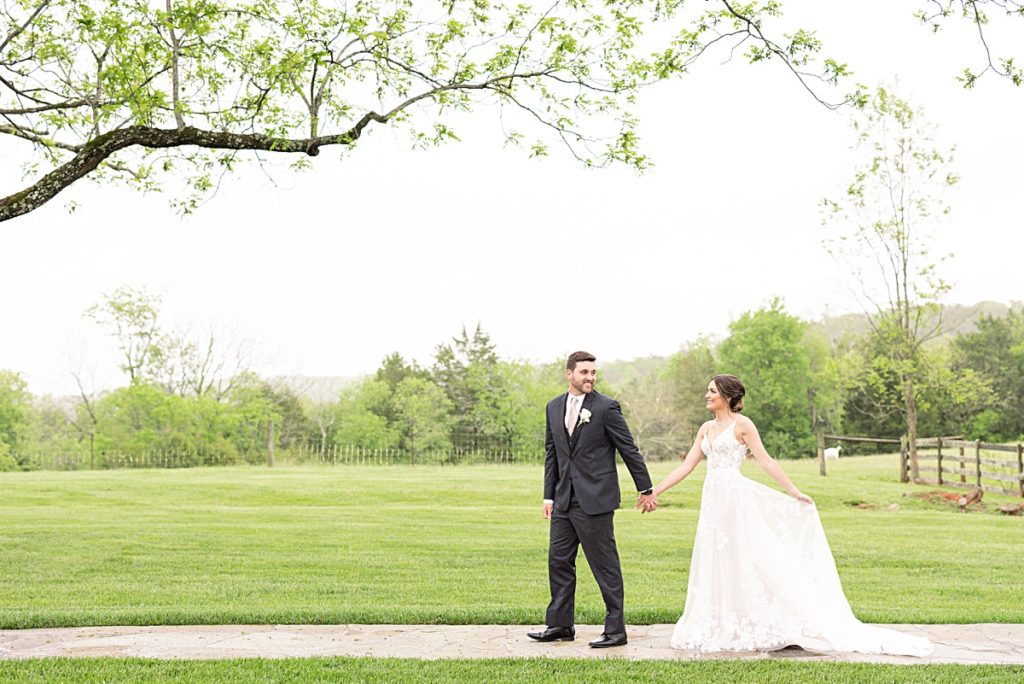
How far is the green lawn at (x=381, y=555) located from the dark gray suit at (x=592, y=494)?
125 centimetres

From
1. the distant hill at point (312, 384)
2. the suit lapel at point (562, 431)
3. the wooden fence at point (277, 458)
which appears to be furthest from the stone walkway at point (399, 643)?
the distant hill at point (312, 384)

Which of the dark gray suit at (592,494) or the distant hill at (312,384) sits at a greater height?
the distant hill at (312,384)

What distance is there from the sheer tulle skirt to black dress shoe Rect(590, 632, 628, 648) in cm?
37

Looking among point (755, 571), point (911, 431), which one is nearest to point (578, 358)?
point (755, 571)

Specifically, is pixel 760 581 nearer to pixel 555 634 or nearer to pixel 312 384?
pixel 555 634

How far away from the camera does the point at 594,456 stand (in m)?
7.53

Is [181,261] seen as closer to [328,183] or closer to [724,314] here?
[328,183]

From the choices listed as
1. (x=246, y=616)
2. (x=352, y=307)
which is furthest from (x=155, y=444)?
(x=246, y=616)

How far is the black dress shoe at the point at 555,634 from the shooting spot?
7.69 m

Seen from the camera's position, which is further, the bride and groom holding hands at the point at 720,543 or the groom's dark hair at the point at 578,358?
the groom's dark hair at the point at 578,358

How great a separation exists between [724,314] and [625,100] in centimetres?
6890

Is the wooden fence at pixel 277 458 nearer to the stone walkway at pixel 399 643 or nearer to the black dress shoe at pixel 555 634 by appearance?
the stone walkway at pixel 399 643

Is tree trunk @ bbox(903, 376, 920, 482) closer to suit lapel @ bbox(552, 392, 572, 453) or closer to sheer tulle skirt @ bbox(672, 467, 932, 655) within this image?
sheer tulle skirt @ bbox(672, 467, 932, 655)

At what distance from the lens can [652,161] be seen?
15211 mm
